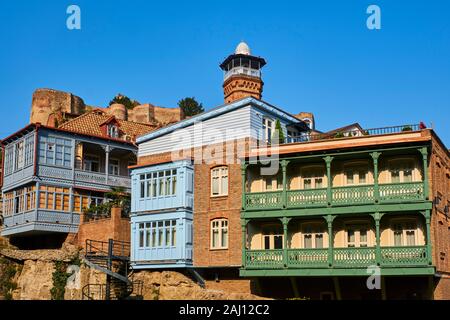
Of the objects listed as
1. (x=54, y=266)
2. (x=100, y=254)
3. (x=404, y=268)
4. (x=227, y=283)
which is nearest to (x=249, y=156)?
(x=227, y=283)

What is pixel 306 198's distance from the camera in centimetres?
3341

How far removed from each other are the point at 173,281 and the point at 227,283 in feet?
10.1

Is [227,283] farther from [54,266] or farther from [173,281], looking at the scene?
[54,266]

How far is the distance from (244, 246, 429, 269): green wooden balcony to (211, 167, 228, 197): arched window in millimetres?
4038

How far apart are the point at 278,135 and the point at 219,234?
6.72 m

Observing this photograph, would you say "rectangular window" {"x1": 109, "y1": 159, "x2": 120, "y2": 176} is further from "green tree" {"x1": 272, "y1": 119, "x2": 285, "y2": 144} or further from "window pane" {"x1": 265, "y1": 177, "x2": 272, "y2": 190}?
"window pane" {"x1": 265, "y1": 177, "x2": 272, "y2": 190}

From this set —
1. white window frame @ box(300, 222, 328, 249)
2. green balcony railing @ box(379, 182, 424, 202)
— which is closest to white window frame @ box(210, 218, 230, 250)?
white window frame @ box(300, 222, 328, 249)

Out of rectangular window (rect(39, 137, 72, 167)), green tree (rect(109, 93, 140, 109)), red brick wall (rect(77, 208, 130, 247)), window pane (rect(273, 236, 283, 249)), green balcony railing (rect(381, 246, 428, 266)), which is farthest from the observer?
green tree (rect(109, 93, 140, 109))

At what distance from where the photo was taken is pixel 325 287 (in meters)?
33.4

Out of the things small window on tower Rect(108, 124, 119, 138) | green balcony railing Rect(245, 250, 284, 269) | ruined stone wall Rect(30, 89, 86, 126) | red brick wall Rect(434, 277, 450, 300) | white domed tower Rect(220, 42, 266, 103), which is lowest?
red brick wall Rect(434, 277, 450, 300)

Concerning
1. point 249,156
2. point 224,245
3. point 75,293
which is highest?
point 249,156

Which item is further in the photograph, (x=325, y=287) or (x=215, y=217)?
(x=215, y=217)

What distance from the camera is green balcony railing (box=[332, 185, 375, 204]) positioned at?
1249 inches
